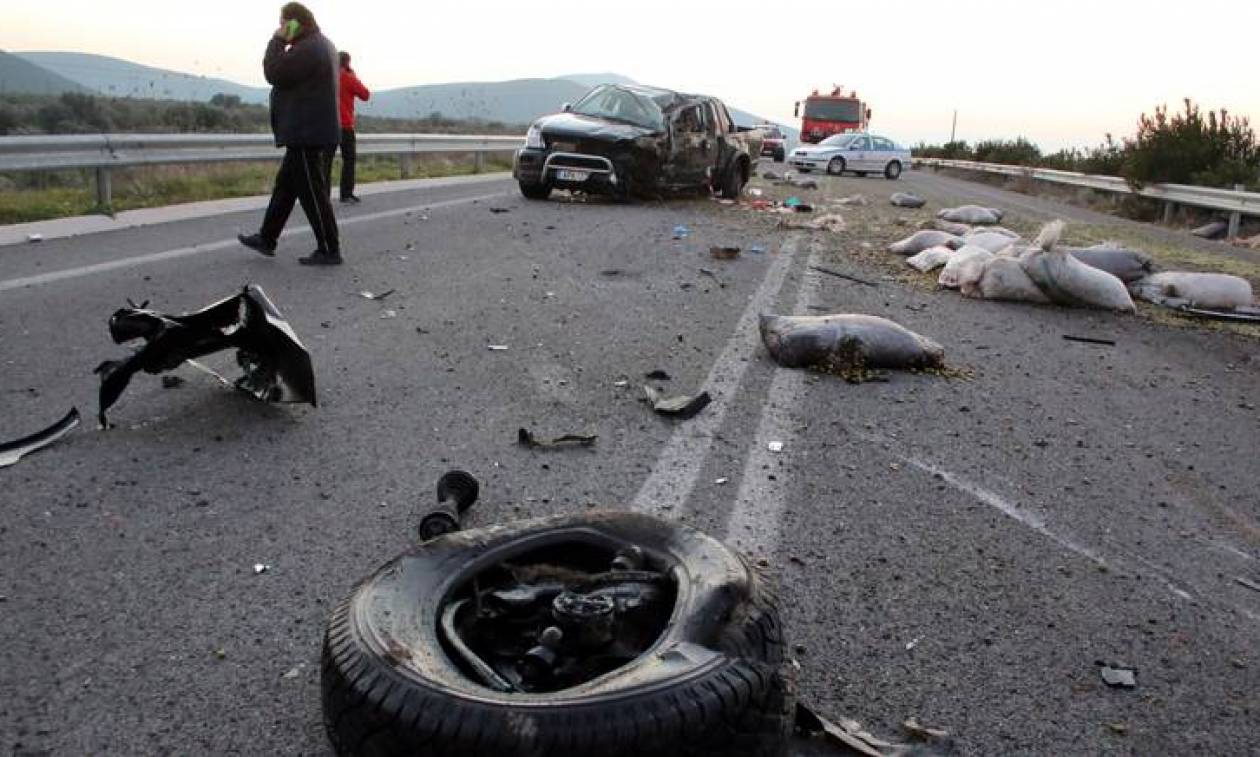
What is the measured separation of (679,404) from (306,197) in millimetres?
4306

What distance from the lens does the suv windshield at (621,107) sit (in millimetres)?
13148

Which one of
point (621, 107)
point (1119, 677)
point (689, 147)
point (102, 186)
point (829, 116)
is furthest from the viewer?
point (829, 116)

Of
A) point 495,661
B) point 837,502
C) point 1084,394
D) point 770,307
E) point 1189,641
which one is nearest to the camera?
point 495,661

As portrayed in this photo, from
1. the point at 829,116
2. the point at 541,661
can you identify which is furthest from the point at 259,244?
the point at 829,116

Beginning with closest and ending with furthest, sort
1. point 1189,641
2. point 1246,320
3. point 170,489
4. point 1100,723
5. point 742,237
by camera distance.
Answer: point 1100,723, point 1189,641, point 170,489, point 1246,320, point 742,237

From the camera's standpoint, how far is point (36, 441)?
3.35 meters

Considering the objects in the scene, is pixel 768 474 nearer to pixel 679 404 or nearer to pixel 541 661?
pixel 679 404

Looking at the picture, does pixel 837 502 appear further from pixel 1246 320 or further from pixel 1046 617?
pixel 1246 320

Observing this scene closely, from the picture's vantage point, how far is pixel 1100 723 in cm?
217

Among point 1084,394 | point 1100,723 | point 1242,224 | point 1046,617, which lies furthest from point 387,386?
point 1242,224

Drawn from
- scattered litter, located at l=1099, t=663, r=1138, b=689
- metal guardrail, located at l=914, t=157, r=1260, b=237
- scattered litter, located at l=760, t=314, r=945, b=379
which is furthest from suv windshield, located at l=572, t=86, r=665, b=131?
scattered litter, located at l=1099, t=663, r=1138, b=689

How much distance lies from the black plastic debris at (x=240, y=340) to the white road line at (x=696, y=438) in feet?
4.75

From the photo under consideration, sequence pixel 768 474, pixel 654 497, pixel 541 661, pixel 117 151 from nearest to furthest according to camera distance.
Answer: pixel 541 661, pixel 654 497, pixel 768 474, pixel 117 151

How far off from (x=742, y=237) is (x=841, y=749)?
8.76m
